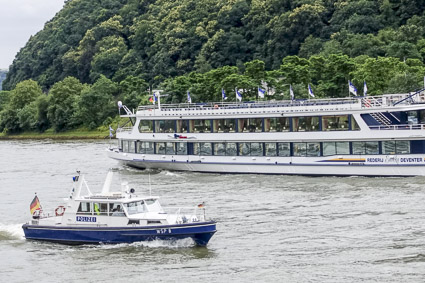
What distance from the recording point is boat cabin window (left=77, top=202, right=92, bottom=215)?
117ft

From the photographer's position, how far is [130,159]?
62656mm

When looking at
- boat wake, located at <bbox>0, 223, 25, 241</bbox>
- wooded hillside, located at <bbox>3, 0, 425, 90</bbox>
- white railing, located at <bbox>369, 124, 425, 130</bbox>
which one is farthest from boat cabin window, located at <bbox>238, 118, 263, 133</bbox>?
wooded hillside, located at <bbox>3, 0, 425, 90</bbox>

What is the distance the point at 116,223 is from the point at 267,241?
6.46 m

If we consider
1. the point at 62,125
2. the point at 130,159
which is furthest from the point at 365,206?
the point at 62,125

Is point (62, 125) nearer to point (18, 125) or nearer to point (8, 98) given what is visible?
point (18, 125)

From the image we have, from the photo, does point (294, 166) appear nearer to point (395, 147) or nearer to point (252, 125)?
point (252, 125)

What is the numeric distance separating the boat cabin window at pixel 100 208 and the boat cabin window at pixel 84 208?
10.5 inches

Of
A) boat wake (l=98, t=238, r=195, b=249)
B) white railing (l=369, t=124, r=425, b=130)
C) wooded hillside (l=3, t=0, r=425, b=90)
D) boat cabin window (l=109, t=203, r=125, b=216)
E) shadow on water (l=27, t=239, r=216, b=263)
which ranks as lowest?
shadow on water (l=27, t=239, r=216, b=263)

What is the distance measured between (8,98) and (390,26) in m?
75.1

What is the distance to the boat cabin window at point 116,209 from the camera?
35.0m

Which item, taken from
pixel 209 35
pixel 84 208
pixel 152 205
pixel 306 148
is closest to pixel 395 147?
pixel 306 148

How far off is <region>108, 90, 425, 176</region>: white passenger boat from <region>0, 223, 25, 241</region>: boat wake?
20.0 meters

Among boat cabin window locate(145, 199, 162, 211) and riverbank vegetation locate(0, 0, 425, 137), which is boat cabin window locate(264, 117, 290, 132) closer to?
boat cabin window locate(145, 199, 162, 211)

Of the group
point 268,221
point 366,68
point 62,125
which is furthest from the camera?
point 62,125
